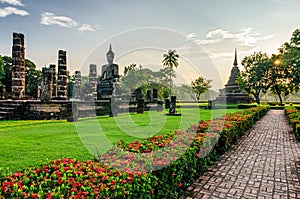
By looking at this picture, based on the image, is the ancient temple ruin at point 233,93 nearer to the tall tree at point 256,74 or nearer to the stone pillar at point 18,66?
the tall tree at point 256,74

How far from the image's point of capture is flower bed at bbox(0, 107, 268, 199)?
8.26 ft

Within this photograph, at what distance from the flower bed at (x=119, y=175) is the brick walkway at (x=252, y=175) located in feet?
1.55

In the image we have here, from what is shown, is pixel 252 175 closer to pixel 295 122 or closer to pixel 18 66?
pixel 295 122

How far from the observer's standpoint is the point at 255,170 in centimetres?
605

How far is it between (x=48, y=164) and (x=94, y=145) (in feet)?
11.2

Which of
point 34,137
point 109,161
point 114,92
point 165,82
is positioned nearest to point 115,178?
point 109,161

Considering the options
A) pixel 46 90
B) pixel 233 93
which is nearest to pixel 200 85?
pixel 233 93

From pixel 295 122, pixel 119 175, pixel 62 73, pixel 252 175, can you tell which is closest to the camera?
pixel 119 175

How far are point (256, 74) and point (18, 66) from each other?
4432cm

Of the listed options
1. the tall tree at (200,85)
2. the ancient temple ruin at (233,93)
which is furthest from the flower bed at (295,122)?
the tall tree at (200,85)

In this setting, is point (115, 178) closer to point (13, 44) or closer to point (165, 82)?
point (13, 44)

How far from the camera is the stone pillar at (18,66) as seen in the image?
16656 mm

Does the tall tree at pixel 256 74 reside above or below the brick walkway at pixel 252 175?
above

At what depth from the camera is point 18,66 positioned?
55.5 ft
